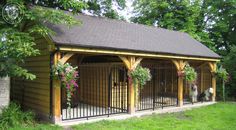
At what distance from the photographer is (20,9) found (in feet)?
24.9

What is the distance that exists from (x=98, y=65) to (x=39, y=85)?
2281 mm

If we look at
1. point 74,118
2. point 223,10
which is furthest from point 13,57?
point 223,10

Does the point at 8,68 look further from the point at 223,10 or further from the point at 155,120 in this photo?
the point at 223,10

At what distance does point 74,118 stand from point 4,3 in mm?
4170

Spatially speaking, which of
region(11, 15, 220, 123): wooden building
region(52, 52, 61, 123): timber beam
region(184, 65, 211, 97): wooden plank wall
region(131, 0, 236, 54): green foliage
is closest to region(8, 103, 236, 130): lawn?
region(52, 52, 61, 123): timber beam

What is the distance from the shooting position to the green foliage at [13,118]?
285 inches

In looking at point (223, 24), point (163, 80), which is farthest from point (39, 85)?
point (223, 24)

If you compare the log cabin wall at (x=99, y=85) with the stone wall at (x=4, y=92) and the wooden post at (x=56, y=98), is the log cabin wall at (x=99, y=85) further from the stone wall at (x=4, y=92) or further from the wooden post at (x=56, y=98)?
the stone wall at (x=4, y=92)

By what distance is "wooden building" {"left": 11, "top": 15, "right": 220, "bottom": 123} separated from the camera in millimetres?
8133

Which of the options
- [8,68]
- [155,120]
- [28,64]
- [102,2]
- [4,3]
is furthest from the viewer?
[102,2]

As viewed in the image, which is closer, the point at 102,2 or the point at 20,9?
the point at 20,9

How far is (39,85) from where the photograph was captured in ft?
29.3

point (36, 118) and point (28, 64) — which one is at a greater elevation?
point (28, 64)

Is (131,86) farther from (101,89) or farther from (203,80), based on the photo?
(203,80)
